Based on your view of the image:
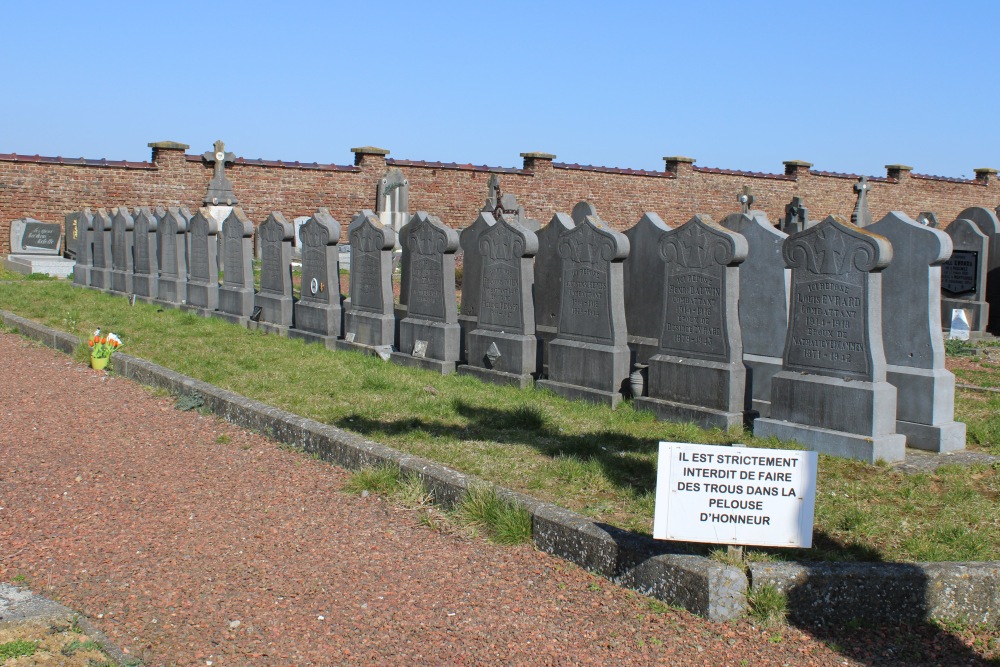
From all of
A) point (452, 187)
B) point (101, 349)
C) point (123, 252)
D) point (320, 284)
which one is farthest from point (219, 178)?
point (101, 349)

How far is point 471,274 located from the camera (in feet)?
35.5

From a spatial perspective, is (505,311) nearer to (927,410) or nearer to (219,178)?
(927,410)

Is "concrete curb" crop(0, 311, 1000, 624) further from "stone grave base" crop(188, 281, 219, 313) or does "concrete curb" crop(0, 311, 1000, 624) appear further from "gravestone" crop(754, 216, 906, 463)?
"stone grave base" crop(188, 281, 219, 313)

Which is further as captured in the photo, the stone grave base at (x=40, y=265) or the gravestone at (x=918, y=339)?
the stone grave base at (x=40, y=265)

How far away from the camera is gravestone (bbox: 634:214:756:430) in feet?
24.7

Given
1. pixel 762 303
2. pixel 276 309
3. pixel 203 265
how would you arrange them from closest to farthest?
pixel 762 303 → pixel 276 309 → pixel 203 265

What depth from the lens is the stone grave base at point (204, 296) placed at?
47.8ft

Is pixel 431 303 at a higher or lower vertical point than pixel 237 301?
higher

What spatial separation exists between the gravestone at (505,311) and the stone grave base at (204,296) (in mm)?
6082

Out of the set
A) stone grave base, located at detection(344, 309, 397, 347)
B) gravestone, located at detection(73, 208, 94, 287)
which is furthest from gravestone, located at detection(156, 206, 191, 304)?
stone grave base, located at detection(344, 309, 397, 347)

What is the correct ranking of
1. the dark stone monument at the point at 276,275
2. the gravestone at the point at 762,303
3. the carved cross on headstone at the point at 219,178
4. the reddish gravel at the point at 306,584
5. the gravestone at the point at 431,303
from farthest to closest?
the carved cross on headstone at the point at 219,178
the dark stone monument at the point at 276,275
the gravestone at the point at 431,303
the gravestone at the point at 762,303
the reddish gravel at the point at 306,584

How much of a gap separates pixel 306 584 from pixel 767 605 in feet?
6.43

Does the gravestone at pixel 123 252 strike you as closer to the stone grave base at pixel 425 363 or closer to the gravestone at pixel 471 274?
the stone grave base at pixel 425 363

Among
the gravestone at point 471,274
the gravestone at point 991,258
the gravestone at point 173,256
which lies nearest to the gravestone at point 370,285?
the gravestone at point 471,274
